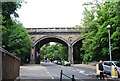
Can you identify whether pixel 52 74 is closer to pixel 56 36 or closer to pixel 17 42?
pixel 17 42

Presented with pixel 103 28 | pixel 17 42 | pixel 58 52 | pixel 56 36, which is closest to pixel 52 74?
pixel 103 28

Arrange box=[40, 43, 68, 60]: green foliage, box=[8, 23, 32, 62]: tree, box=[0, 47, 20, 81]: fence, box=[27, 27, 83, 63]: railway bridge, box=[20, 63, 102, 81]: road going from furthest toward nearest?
box=[40, 43, 68, 60]: green foliage < box=[27, 27, 83, 63]: railway bridge < box=[8, 23, 32, 62]: tree < box=[20, 63, 102, 81]: road < box=[0, 47, 20, 81]: fence

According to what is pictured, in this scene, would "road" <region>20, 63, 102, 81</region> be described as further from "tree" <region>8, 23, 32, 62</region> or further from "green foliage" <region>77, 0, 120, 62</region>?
"tree" <region>8, 23, 32, 62</region>

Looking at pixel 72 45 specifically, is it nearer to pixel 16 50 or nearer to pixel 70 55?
pixel 70 55

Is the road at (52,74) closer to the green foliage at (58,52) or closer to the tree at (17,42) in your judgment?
the tree at (17,42)

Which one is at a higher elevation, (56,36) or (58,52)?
(56,36)

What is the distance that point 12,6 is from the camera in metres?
11.7

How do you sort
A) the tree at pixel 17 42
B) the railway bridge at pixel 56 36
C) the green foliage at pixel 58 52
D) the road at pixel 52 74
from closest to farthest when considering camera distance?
the road at pixel 52 74 < the tree at pixel 17 42 < the railway bridge at pixel 56 36 < the green foliage at pixel 58 52

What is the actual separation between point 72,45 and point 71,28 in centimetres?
589

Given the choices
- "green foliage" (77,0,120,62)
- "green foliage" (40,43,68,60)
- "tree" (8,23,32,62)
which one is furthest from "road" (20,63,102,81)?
"green foliage" (40,43,68,60)

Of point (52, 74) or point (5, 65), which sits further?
point (52, 74)

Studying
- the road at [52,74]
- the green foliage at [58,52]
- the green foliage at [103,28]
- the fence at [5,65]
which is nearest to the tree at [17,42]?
the road at [52,74]

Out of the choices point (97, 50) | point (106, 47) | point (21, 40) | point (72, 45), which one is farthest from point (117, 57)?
point (72, 45)

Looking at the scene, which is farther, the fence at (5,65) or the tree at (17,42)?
the tree at (17,42)
